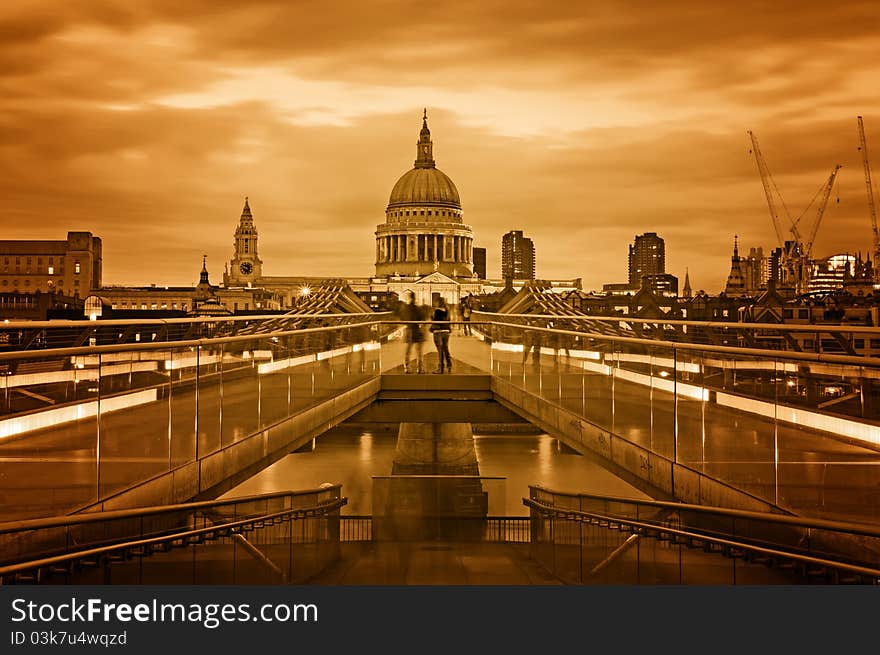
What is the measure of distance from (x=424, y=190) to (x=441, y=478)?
561 feet

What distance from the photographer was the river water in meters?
13.4

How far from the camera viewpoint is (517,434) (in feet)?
150

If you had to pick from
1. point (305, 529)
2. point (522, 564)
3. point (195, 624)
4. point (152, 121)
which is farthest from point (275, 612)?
point (152, 121)

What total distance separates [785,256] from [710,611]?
15509cm

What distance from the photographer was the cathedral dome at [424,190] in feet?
592

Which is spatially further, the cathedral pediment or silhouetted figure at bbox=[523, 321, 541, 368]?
the cathedral pediment

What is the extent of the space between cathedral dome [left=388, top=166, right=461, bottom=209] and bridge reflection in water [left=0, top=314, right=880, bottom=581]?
168m

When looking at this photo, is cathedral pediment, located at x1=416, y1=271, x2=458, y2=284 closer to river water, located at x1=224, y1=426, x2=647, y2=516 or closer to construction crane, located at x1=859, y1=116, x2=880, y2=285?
construction crane, located at x1=859, y1=116, x2=880, y2=285

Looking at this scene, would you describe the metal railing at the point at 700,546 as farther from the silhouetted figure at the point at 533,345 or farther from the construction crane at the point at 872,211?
the construction crane at the point at 872,211

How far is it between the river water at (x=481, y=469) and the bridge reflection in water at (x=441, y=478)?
815 millimetres

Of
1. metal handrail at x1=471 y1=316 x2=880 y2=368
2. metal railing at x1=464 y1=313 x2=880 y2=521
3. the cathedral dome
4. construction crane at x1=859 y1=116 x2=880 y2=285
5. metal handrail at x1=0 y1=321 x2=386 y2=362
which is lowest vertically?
metal railing at x1=464 y1=313 x2=880 y2=521

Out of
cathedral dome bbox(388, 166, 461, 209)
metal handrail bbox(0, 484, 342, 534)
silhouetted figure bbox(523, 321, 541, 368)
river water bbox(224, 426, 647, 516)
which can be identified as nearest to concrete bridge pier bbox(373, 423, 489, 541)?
river water bbox(224, 426, 647, 516)

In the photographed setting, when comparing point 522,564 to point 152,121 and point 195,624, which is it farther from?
point 152,121

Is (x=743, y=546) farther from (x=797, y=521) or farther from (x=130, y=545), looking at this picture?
(x=130, y=545)
